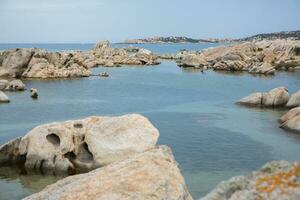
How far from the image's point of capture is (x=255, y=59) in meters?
131

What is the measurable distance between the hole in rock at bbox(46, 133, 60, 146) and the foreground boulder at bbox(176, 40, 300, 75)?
289ft

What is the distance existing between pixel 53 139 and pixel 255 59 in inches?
4226

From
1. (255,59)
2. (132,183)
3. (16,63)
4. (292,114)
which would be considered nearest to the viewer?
(132,183)

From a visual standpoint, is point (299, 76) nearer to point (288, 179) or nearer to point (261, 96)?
point (261, 96)

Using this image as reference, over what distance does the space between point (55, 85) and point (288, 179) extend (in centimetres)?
8528

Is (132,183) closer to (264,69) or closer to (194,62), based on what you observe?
(264,69)

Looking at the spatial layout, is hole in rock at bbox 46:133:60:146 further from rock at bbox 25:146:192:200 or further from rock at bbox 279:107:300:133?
rock at bbox 279:107:300:133

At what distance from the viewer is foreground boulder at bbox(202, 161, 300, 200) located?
17.2 ft

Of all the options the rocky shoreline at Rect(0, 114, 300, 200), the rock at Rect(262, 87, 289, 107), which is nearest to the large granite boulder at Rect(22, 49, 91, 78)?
the rock at Rect(262, 87, 289, 107)

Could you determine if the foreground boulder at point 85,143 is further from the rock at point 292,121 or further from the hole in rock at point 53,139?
the rock at point 292,121

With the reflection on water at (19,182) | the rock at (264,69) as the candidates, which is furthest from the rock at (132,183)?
the rock at (264,69)

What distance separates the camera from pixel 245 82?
312 feet

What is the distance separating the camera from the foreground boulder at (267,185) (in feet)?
17.2

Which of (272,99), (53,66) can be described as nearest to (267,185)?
(272,99)
